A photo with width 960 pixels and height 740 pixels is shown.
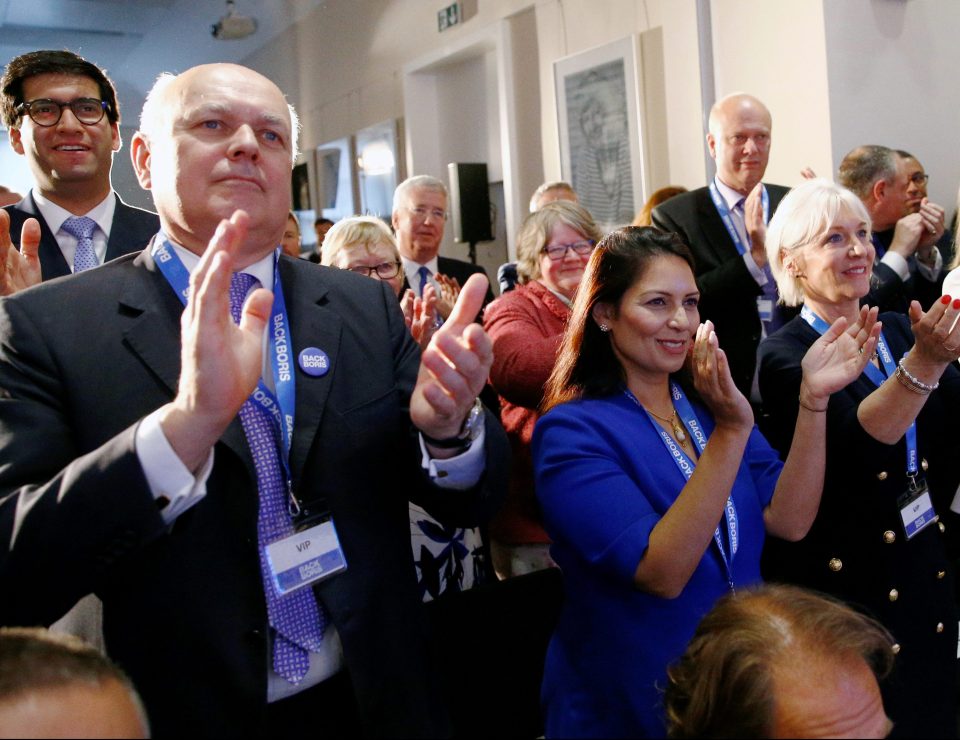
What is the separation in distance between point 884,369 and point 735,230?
1083 mm

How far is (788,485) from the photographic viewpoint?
1.85 metres

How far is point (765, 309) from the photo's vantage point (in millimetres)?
2906

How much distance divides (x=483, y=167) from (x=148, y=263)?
5681 mm

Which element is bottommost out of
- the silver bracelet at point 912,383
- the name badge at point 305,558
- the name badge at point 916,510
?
the name badge at point 916,510

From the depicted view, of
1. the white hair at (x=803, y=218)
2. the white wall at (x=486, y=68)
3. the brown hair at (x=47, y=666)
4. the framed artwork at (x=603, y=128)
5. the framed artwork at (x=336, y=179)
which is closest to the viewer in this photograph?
the brown hair at (x=47, y=666)

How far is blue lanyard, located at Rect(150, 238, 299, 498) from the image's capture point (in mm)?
1278

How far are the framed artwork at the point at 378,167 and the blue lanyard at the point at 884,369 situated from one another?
5.90m

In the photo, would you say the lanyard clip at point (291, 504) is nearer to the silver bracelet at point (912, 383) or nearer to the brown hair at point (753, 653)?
the brown hair at point (753, 653)

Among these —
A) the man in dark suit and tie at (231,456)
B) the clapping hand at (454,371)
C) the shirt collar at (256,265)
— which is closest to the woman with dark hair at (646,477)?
the man in dark suit and tie at (231,456)

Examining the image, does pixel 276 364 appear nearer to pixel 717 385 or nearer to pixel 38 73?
pixel 717 385

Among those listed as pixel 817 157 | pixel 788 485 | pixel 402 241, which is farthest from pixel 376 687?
pixel 817 157

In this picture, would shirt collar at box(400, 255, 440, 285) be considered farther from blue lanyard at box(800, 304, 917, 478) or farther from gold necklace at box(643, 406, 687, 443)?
gold necklace at box(643, 406, 687, 443)

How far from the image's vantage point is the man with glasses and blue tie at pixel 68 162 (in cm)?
211

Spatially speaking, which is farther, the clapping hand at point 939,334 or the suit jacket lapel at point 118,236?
the suit jacket lapel at point 118,236
